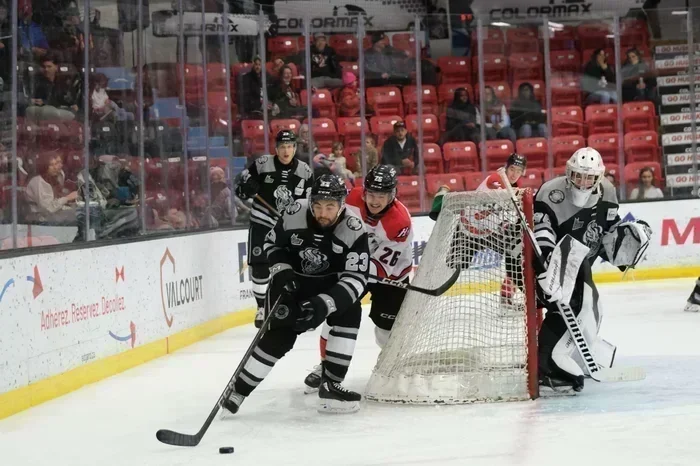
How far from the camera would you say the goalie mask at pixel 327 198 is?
453cm

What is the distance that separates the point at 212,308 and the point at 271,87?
98.1 inches

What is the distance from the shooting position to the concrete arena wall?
5098 mm

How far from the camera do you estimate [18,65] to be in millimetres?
5723

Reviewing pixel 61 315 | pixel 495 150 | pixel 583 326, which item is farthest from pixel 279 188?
Answer: pixel 495 150

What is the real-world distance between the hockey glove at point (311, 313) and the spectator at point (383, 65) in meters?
6.11

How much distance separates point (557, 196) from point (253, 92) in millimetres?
4813

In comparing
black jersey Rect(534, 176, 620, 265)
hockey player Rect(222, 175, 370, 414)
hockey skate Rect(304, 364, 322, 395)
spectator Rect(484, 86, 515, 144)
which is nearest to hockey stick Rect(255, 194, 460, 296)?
hockey player Rect(222, 175, 370, 414)

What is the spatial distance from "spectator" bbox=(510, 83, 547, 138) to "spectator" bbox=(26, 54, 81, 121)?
5.54 metres

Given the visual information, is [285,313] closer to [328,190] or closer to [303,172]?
[328,190]

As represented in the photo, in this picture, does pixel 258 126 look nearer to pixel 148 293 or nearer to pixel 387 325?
→ pixel 148 293

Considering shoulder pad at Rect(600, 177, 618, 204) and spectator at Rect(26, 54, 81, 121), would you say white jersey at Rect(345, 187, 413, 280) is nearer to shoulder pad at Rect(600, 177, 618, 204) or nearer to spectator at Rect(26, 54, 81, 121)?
shoulder pad at Rect(600, 177, 618, 204)

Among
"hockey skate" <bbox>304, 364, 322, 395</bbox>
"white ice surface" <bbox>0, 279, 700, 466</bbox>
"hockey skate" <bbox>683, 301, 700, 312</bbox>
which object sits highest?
"hockey skate" <bbox>683, 301, 700, 312</bbox>

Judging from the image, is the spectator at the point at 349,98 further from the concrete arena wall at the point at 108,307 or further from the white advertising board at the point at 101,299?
the white advertising board at the point at 101,299

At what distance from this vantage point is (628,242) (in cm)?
515
